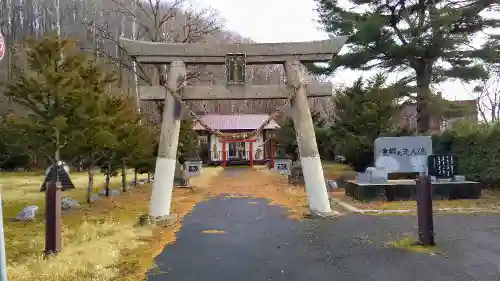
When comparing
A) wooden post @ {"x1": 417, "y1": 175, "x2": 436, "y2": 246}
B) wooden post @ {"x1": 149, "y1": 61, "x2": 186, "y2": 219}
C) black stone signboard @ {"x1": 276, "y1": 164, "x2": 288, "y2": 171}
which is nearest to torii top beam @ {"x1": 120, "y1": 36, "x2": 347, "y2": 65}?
wooden post @ {"x1": 149, "y1": 61, "x2": 186, "y2": 219}

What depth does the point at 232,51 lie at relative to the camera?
32.4ft

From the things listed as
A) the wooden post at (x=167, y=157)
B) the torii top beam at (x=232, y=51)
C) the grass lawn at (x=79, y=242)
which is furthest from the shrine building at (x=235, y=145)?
the wooden post at (x=167, y=157)

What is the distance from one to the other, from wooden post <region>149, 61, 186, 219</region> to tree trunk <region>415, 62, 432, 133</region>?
12.3m

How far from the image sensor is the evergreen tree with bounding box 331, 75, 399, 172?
17156mm

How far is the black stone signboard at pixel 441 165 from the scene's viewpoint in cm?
1145

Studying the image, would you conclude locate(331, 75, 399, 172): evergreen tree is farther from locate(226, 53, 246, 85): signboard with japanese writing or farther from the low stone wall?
locate(226, 53, 246, 85): signboard with japanese writing

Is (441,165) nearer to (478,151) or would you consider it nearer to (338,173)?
(478,151)

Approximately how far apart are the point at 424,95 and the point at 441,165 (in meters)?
7.02

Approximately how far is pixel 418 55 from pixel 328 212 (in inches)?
418

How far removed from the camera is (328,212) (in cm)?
945

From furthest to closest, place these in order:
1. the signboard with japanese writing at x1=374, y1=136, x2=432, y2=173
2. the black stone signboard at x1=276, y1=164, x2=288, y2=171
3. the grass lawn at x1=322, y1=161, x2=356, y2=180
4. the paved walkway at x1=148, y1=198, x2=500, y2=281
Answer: the grass lawn at x1=322, y1=161, x2=356, y2=180 < the signboard with japanese writing at x1=374, y1=136, x2=432, y2=173 < the black stone signboard at x1=276, y1=164, x2=288, y2=171 < the paved walkway at x1=148, y1=198, x2=500, y2=281

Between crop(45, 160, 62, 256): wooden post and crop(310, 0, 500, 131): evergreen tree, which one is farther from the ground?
crop(310, 0, 500, 131): evergreen tree

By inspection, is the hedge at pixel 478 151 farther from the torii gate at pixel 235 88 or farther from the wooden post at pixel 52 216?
the wooden post at pixel 52 216

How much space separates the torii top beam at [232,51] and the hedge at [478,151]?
694cm
